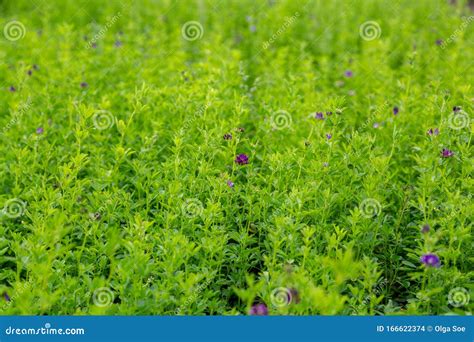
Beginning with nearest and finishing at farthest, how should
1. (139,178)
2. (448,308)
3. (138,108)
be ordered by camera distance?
(448,308)
(139,178)
(138,108)

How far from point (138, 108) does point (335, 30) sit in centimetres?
406

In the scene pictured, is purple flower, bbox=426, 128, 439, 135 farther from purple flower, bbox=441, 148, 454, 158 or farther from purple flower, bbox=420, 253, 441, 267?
purple flower, bbox=420, 253, 441, 267

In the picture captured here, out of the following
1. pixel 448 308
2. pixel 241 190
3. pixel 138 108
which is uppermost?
pixel 138 108

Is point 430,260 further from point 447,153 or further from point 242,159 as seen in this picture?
point 242,159

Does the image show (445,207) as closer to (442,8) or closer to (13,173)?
(13,173)

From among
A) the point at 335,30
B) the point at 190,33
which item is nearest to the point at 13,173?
the point at 190,33

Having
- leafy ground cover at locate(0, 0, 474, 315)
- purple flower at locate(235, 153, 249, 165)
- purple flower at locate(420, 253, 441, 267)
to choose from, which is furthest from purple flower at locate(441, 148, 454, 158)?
purple flower at locate(235, 153, 249, 165)

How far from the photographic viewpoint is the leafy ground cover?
11.1ft

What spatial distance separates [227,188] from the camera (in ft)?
13.4

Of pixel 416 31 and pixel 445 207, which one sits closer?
pixel 445 207

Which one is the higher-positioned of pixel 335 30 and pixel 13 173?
pixel 335 30

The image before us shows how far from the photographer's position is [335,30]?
806 centimetres

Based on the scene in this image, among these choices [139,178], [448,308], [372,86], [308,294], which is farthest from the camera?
[372,86]

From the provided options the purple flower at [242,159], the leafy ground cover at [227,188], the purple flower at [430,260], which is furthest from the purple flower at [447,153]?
the purple flower at [242,159]
